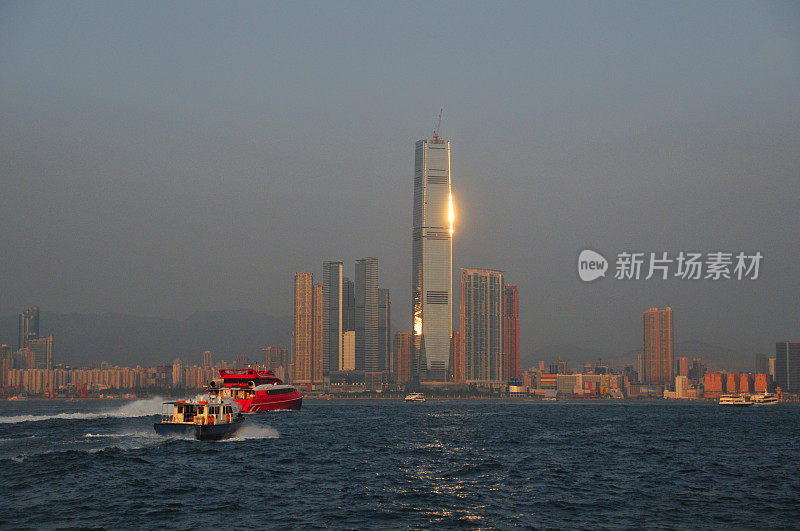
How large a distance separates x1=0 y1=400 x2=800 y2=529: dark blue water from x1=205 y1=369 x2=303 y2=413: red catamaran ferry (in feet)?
167

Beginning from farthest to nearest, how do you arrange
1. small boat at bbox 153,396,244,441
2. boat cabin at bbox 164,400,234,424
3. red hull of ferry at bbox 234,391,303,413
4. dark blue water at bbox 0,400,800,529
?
red hull of ferry at bbox 234,391,303,413
boat cabin at bbox 164,400,234,424
small boat at bbox 153,396,244,441
dark blue water at bbox 0,400,800,529

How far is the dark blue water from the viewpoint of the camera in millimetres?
47594

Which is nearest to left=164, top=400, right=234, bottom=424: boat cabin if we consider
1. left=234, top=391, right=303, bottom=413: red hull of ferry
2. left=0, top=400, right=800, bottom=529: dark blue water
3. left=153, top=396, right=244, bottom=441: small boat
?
left=153, top=396, right=244, bottom=441: small boat

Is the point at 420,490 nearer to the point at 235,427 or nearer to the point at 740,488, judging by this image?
the point at 740,488

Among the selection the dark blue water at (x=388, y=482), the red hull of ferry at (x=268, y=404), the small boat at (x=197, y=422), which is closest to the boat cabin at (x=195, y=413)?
the small boat at (x=197, y=422)

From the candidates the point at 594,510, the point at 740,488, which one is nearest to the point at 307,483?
the point at 594,510

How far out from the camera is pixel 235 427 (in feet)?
294

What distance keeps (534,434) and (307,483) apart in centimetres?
6164

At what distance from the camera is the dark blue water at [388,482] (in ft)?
156

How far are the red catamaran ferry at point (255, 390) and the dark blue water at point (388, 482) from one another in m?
51.0

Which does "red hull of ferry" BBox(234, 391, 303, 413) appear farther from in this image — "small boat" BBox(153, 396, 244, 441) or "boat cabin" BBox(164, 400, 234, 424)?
"boat cabin" BBox(164, 400, 234, 424)

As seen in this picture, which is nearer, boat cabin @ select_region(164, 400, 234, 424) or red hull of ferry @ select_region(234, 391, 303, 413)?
boat cabin @ select_region(164, 400, 234, 424)

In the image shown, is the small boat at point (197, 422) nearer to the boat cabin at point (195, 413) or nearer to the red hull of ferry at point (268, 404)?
the boat cabin at point (195, 413)

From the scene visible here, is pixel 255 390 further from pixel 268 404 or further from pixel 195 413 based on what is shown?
pixel 195 413
